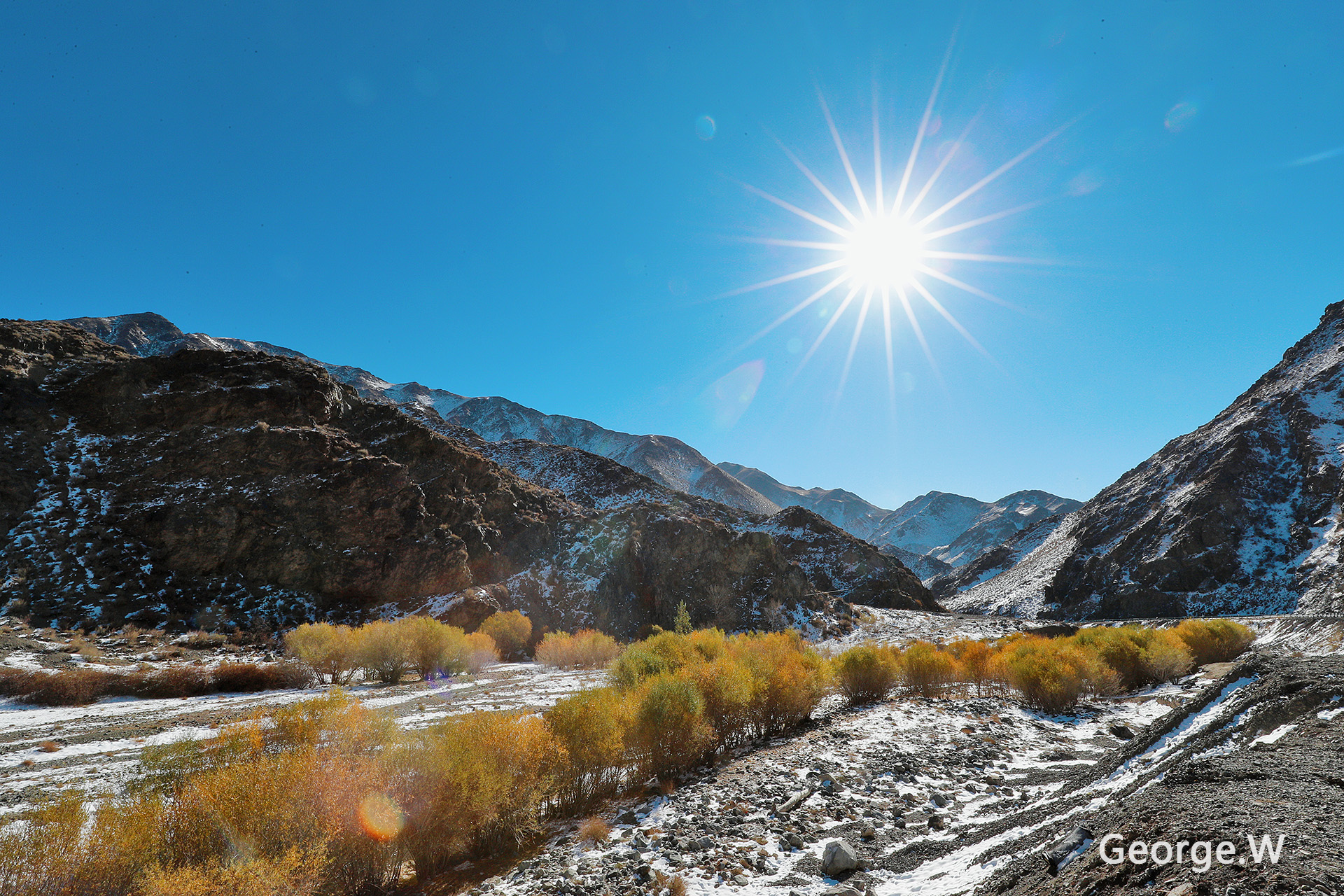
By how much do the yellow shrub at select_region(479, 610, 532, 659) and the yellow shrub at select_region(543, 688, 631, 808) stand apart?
106 ft

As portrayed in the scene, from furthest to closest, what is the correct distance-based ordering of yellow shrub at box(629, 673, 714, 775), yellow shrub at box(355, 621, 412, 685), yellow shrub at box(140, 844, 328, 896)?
yellow shrub at box(355, 621, 412, 685), yellow shrub at box(629, 673, 714, 775), yellow shrub at box(140, 844, 328, 896)

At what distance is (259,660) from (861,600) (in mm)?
77820

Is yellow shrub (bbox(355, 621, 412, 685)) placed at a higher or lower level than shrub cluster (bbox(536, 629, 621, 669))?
higher

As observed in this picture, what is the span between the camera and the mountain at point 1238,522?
63.0m

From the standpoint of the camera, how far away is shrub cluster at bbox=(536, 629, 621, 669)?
3788 centimetres

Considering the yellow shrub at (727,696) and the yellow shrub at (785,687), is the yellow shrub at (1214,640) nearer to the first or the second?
the yellow shrub at (785,687)

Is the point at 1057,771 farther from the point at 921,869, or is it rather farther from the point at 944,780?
the point at 921,869

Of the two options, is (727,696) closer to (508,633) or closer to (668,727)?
(668,727)

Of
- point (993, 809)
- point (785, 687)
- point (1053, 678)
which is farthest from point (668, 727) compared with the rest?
point (1053, 678)

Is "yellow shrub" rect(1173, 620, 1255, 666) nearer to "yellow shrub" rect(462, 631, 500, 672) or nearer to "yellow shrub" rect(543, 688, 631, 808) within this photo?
"yellow shrub" rect(543, 688, 631, 808)

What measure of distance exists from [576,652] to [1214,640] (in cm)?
4212

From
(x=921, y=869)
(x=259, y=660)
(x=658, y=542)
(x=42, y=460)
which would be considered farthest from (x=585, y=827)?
(x=42, y=460)

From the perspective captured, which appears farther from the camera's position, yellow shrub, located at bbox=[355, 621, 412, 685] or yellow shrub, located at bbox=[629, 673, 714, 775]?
yellow shrub, located at bbox=[355, 621, 412, 685]

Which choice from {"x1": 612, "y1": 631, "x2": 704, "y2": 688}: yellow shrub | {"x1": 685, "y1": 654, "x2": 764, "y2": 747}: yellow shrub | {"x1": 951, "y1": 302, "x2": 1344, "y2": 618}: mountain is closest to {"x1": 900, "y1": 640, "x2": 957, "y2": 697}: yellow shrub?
{"x1": 612, "y1": 631, "x2": 704, "y2": 688}: yellow shrub
